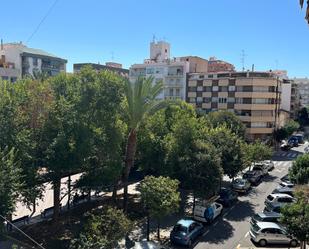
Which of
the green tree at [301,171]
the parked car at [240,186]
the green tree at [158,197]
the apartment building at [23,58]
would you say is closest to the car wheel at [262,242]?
the green tree at [158,197]

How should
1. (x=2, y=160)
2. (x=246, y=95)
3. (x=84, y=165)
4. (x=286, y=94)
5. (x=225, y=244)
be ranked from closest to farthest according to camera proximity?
(x=2, y=160) < (x=225, y=244) < (x=84, y=165) < (x=246, y=95) < (x=286, y=94)

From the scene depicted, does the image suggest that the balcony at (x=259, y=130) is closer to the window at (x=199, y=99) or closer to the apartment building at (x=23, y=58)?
the window at (x=199, y=99)

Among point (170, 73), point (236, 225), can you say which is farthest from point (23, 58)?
point (236, 225)

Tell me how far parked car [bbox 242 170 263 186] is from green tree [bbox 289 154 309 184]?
22.5 feet

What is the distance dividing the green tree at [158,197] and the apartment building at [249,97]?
4738 cm

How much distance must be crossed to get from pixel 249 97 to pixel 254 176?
28.6 m

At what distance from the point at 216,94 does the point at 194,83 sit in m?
6.25

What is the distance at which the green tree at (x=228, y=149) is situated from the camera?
32250 mm

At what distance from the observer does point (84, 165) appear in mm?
23844

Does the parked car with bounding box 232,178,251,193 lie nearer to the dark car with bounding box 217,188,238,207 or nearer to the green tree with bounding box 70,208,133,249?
the dark car with bounding box 217,188,238,207

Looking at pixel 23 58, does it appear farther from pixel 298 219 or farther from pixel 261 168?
pixel 298 219

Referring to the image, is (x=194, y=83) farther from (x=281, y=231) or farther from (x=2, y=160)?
(x=2, y=160)

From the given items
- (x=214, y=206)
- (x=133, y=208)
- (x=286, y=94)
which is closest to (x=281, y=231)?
(x=214, y=206)

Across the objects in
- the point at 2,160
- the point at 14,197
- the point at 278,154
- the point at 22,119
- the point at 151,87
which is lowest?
the point at 278,154
